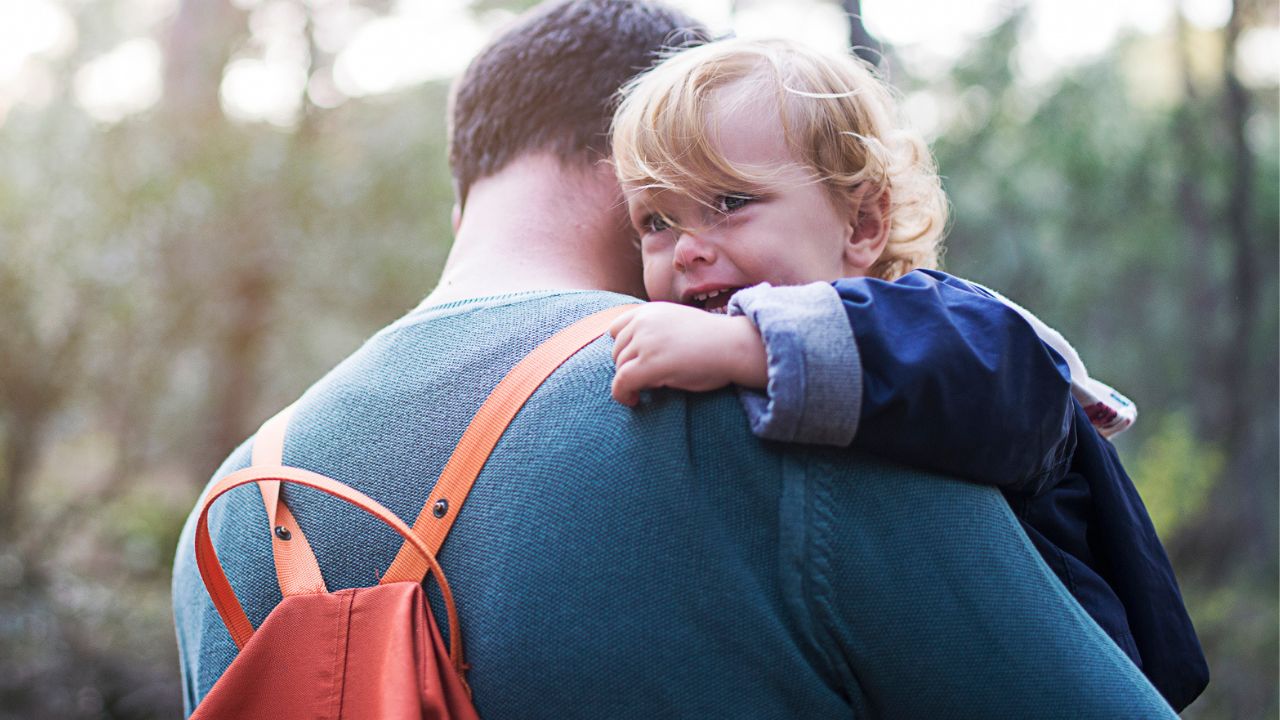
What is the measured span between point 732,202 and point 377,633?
0.77m

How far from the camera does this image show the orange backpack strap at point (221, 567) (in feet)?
3.71

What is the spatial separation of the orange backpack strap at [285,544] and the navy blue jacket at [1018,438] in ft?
2.02

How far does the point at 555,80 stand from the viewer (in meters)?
1.81

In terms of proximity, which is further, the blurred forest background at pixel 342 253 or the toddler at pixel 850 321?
the blurred forest background at pixel 342 253

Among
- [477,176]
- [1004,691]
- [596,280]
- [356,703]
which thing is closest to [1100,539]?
[1004,691]

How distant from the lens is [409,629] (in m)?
1.11

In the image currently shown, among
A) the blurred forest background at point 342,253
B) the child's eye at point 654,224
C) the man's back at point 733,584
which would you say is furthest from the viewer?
the blurred forest background at point 342,253

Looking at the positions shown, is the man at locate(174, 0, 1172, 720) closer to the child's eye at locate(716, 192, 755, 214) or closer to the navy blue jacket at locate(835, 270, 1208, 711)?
the navy blue jacket at locate(835, 270, 1208, 711)

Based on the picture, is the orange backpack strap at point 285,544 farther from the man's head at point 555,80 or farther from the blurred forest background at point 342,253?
the blurred forest background at point 342,253

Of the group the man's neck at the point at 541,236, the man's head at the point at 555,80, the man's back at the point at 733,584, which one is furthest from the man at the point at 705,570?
the man's head at the point at 555,80

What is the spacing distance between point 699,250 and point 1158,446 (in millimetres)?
7400

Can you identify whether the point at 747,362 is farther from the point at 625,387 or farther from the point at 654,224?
the point at 654,224

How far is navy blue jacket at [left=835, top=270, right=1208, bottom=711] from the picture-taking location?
1.08 metres

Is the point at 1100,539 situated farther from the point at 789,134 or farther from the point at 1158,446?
the point at 1158,446
